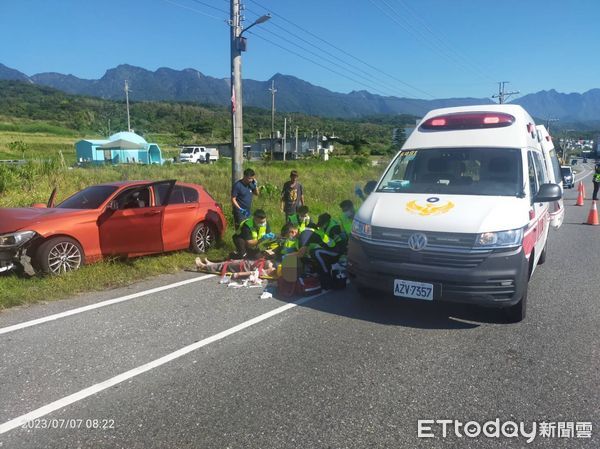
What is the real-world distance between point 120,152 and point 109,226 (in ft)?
122

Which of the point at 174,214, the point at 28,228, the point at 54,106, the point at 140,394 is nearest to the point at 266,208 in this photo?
the point at 174,214

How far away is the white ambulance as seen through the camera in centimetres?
448

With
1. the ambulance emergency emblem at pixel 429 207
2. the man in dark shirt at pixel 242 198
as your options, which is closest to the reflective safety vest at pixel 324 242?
the ambulance emergency emblem at pixel 429 207

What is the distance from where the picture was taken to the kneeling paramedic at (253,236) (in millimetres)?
7582

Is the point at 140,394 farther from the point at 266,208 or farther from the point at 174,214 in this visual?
the point at 266,208

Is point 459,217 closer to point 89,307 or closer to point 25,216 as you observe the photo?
point 89,307

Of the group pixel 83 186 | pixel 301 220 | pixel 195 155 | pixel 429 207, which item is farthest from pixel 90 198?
pixel 195 155

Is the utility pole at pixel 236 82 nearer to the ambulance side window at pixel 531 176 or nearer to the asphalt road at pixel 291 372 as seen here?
the asphalt road at pixel 291 372

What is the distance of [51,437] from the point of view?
2.94 m

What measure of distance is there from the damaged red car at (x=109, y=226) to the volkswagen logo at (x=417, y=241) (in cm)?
459

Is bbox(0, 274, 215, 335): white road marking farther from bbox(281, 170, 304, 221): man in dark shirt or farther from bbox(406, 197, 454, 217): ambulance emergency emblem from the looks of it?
bbox(281, 170, 304, 221): man in dark shirt

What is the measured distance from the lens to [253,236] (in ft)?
24.9

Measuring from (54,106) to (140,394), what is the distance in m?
127

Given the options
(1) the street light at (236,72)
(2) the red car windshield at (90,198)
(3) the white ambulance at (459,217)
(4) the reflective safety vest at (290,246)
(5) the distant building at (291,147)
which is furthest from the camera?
(5) the distant building at (291,147)
